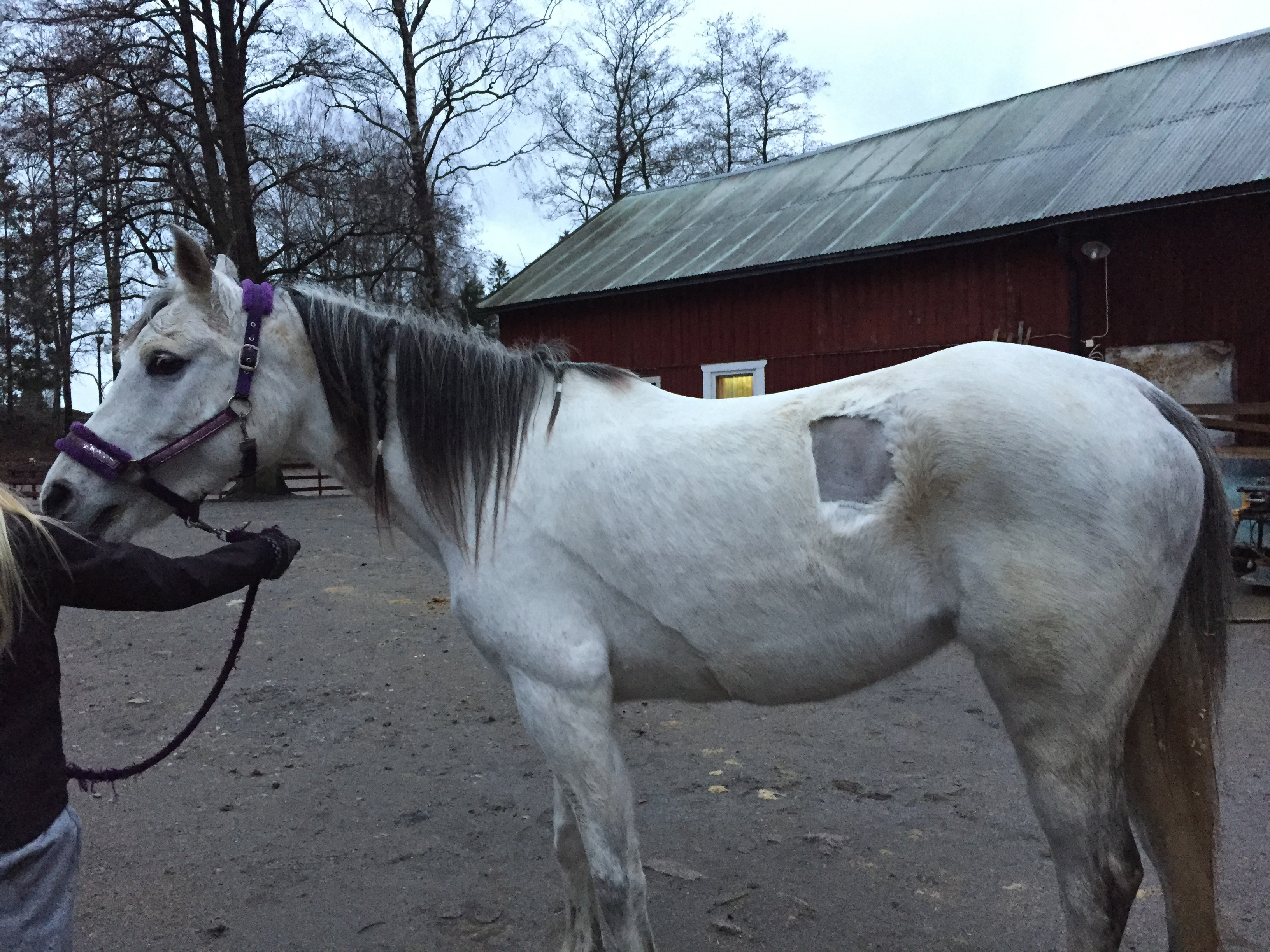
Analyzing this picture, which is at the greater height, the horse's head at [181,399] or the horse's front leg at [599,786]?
the horse's head at [181,399]

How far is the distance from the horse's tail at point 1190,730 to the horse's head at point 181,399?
7.18 ft

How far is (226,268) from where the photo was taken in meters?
2.30

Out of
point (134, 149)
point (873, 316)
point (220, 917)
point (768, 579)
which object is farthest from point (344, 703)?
point (134, 149)

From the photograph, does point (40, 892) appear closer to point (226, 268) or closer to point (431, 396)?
point (431, 396)

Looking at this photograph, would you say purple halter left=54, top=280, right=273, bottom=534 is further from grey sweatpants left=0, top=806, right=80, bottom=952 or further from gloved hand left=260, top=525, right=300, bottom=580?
grey sweatpants left=0, top=806, right=80, bottom=952

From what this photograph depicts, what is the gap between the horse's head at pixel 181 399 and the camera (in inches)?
77.4

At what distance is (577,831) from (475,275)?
2185 cm

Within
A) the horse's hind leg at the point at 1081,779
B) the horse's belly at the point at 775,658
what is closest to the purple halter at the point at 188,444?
the horse's belly at the point at 775,658

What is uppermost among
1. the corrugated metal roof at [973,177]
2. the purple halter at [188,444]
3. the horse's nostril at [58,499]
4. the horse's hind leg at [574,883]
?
the corrugated metal roof at [973,177]

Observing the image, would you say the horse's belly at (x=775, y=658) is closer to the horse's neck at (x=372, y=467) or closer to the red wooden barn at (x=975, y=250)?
the horse's neck at (x=372, y=467)

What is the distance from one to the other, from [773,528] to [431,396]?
98cm

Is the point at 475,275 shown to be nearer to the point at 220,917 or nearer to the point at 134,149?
the point at 134,149

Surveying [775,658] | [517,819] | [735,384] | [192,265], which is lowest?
[517,819]

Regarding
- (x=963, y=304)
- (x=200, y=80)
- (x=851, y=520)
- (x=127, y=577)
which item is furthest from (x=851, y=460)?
(x=200, y=80)
